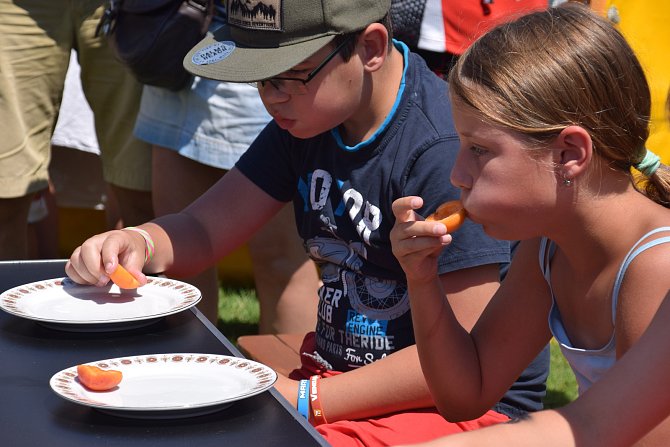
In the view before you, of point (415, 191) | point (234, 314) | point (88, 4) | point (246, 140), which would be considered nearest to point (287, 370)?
point (415, 191)

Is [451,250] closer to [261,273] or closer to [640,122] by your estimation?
[640,122]

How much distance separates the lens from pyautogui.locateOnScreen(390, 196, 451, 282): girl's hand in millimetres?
1807

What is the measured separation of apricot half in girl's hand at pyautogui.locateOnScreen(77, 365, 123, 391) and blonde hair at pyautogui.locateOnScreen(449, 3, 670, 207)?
2.42ft

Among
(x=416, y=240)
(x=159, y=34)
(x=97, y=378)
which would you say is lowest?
(x=97, y=378)

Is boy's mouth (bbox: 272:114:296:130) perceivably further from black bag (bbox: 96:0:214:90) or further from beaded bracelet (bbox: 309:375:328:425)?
black bag (bbox: 96:0:214:90)

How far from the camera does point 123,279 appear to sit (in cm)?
205

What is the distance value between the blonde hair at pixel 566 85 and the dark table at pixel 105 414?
618mm

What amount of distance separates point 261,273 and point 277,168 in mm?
1163

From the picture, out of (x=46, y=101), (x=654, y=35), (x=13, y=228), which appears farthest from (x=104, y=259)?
(x=654, y=35)

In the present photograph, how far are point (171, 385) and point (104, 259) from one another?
0.58m

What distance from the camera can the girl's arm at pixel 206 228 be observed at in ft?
7.88

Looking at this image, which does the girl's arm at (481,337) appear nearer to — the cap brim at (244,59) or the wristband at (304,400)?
the wristband at (304,400)

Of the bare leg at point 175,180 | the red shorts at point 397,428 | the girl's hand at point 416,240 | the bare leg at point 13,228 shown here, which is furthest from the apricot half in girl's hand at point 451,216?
the bare leg at point 13,228

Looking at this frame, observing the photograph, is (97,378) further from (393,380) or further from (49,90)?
(49,90)
